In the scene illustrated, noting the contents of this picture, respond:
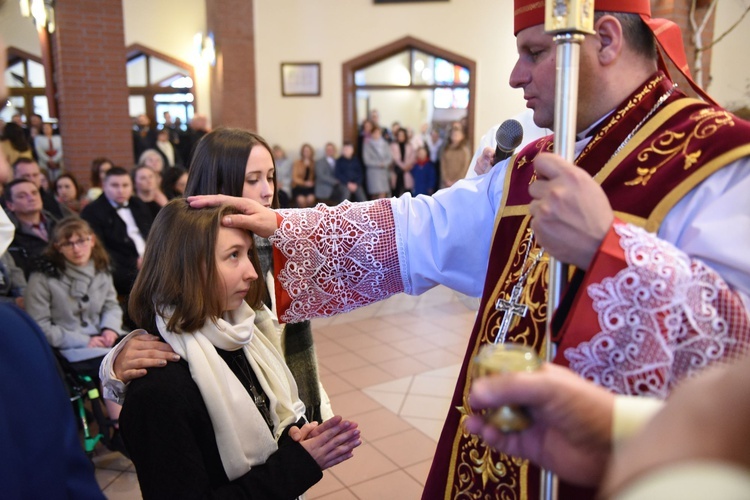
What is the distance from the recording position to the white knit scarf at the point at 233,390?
4.62ft

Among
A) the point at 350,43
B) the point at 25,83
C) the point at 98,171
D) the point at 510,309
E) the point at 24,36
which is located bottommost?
the point at 510,309

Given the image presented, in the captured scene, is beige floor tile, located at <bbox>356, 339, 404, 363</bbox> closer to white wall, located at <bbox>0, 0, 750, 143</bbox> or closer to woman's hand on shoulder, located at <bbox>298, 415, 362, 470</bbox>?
woman's hand on shoulder, located at <bbox>298, 415, 362, 470</bbox>

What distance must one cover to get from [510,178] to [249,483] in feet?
2.92

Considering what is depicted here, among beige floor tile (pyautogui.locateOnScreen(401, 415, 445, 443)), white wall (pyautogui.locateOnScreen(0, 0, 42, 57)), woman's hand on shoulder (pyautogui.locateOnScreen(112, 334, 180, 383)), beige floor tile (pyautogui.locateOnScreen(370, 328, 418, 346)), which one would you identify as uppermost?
white wall (pyautogui.locateOnScreen(0, 0, 42, 57))

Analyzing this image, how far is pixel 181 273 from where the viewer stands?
4.87 ft

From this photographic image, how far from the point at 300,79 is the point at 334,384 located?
749 centimetres

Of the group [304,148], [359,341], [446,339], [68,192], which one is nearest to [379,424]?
[359,341]

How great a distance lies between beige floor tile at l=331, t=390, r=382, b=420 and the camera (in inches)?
153

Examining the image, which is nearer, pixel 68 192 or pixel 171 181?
pixel 171 181

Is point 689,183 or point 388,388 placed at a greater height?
point 689,183

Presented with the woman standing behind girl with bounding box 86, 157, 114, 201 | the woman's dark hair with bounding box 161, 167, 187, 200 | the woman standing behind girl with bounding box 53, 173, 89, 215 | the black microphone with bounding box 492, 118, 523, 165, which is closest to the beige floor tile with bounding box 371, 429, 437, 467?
the black microphone with bounding box 492, 118, 523, 165

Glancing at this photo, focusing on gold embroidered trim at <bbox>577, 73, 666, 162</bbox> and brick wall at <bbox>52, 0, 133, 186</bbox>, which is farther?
brick wall at <bbox>52, 0, 133, 186</bbox>

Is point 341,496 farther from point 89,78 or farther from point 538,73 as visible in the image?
point 89,78

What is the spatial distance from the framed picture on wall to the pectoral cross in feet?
32.4
